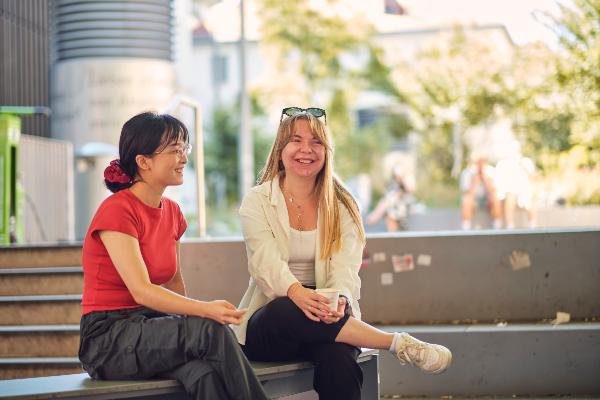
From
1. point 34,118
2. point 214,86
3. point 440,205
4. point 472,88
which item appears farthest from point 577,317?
point 214,86

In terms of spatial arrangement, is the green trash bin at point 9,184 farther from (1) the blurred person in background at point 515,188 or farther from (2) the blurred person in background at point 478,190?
(2) the blurred person in background at point 478,190

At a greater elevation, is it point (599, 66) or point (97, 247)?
point (599, 66)

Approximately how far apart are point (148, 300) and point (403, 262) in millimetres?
3448

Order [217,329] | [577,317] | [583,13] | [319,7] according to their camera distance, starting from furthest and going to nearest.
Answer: [319,7]
[583,13]
[577,317]
[217,329]

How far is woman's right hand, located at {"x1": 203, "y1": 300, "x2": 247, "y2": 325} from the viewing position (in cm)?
417

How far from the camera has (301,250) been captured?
5.22 m

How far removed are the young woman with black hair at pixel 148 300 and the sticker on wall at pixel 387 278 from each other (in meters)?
3.09

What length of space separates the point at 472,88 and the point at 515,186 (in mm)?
19907

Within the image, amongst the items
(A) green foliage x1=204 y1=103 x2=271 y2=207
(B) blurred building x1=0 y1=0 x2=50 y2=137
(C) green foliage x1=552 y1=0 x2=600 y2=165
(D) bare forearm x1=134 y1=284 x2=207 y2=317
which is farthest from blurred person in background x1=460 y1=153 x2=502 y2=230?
(A) green foliage x1=204 y1=103 x2=271 y2=207

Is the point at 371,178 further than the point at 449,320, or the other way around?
the point at 371,178

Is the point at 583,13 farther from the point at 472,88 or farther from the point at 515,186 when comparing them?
the point at 472,88

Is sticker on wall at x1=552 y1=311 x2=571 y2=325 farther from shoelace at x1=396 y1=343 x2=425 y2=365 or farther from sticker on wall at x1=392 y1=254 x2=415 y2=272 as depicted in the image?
shoelace at x1=396 y1=343 x2=425 y2=365

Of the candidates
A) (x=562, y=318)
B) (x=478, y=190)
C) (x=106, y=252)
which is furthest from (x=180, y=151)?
(x=478, y=190)

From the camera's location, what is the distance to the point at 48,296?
7430 millimetres
